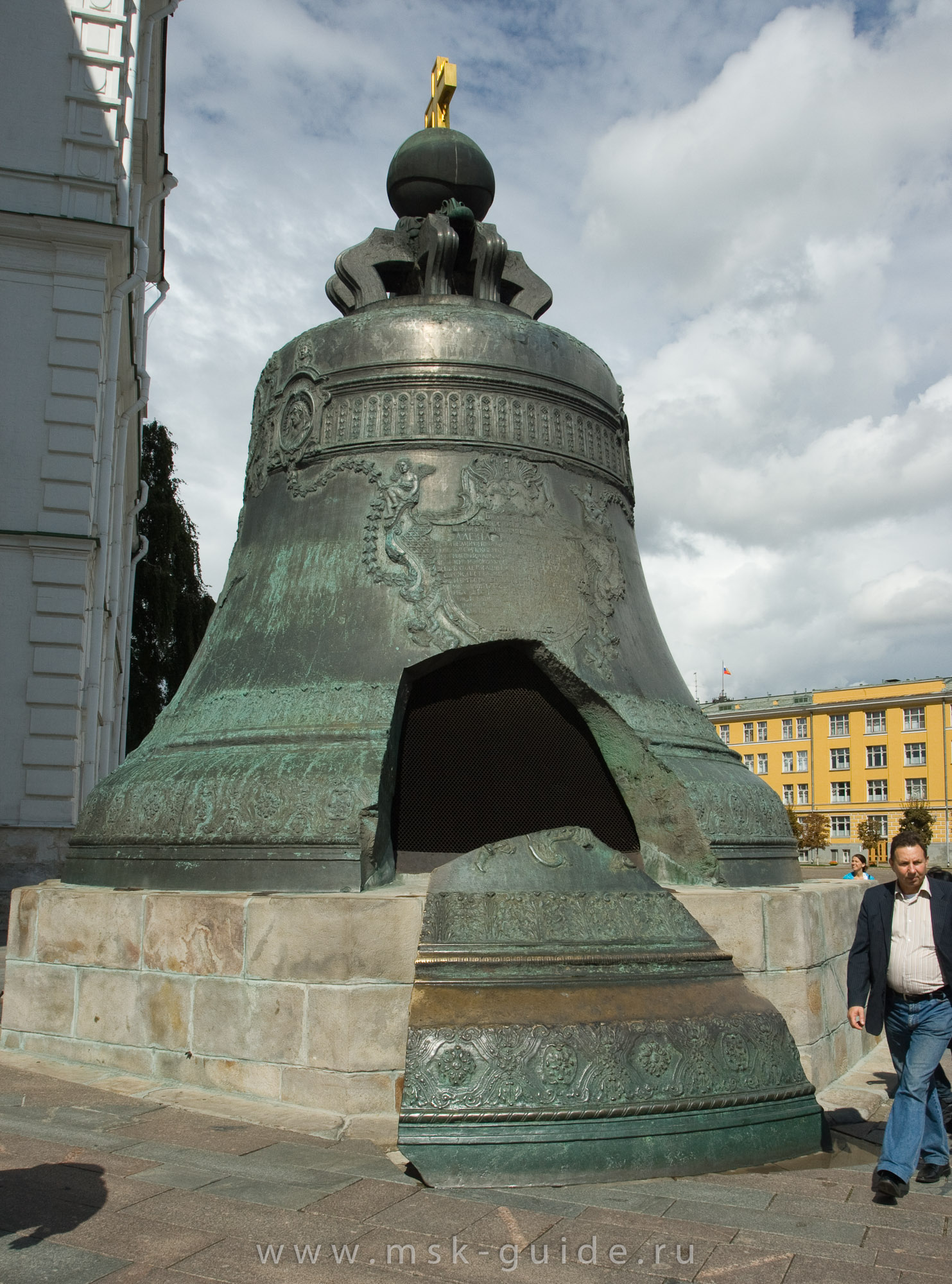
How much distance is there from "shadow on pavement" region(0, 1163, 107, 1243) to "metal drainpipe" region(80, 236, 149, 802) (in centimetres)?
1136

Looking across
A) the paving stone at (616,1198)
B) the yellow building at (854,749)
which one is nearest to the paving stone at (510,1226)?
the paving stone at (616,1198)

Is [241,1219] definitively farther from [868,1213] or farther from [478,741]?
[478,741]

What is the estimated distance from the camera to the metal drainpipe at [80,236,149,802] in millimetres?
14570

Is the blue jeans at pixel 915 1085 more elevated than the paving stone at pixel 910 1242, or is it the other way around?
the blue jeans at pixel 915 1085

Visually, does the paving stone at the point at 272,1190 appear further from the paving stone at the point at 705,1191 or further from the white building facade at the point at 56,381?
the white building facade at the point at 56,381

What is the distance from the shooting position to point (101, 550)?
14750mm

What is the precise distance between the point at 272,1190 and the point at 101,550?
41.7 feet

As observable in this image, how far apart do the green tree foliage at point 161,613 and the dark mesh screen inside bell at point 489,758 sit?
63.1 feet

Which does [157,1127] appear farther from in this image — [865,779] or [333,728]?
[865,779]

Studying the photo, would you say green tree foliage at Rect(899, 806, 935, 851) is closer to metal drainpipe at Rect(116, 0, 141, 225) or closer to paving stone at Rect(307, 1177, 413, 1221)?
metal drainpipe at Rect(116, 0, 141, 225)

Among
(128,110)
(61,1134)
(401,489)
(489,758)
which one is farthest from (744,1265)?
(128,110)

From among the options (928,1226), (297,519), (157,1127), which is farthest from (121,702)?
(928,1226)

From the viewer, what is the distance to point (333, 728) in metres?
4.71

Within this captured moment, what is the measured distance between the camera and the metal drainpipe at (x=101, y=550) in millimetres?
14570
